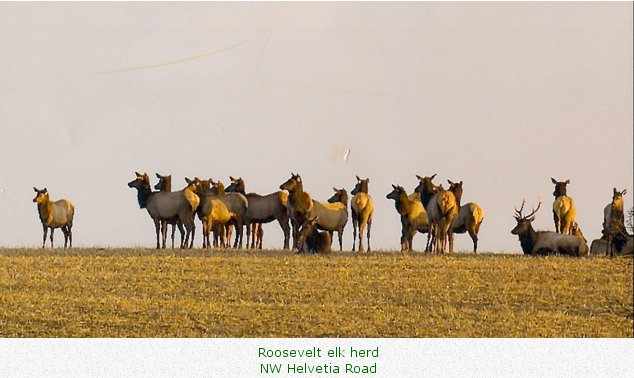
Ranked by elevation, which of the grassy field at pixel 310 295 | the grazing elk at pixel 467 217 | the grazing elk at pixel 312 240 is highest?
the grazing elk at pixel 467 217

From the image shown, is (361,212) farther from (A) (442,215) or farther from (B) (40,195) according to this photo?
(B) (40,195)

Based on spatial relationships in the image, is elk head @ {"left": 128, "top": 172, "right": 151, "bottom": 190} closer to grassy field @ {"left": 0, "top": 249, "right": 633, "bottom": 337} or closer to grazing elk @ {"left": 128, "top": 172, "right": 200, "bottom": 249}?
grazing elk @ {"left": 128, "top": 172, "right": 200, "bottom": 249}

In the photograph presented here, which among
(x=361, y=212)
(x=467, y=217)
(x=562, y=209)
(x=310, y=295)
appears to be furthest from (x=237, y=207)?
(x=310, y=295)

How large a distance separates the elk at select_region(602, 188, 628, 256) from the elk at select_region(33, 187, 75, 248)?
551 inches

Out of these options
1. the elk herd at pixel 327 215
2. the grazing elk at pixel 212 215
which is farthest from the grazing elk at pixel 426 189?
the grazing elk at pixel 212 215

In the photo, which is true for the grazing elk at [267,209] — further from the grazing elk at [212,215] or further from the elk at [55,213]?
the elk at [55,213]

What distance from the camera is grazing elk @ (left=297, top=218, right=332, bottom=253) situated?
32594 mm

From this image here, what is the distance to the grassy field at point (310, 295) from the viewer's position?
74.6ft

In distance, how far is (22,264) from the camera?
2975cm

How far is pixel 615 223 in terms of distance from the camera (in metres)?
34.0

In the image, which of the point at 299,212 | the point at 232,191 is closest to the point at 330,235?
the point at 299,212

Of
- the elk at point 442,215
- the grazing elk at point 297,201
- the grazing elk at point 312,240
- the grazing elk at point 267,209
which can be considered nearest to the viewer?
the grazing elk at point 312,240

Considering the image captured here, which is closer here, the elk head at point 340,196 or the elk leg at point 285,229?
the elk leg at point 285,229

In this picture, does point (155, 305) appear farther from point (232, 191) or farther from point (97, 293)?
point (232, 191)
